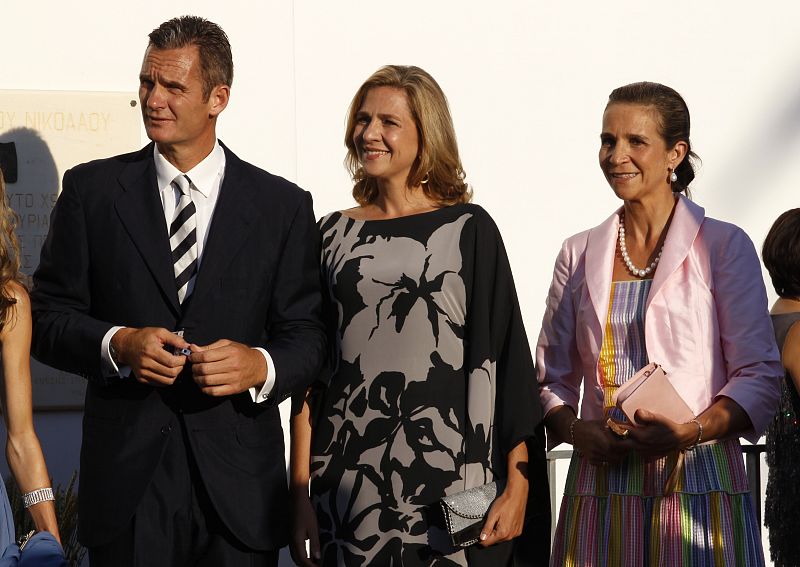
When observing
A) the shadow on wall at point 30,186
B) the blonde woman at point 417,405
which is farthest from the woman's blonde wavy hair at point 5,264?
the shadow on wall at point 30,186

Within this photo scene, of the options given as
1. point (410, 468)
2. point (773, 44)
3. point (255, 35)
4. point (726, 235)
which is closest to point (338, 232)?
point (410, 468)

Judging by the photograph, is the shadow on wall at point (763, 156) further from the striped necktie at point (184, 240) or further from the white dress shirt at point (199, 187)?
the striped necktie at point (184, 240)

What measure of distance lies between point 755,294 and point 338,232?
1321 mm

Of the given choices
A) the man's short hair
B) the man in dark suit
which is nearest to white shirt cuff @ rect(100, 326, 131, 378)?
the man in dark suit

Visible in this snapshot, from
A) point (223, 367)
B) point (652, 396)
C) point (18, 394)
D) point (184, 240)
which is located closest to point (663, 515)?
point (652, 396)

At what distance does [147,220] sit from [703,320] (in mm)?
1713

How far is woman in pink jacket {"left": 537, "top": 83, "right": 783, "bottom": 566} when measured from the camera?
11.8ft

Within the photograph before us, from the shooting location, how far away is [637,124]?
386 cm

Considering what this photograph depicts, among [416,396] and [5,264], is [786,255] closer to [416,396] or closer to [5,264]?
[416,396]

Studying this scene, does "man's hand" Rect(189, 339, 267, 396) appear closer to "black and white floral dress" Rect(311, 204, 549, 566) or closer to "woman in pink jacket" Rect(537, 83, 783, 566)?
"black and white floral dress" Rect(311, 204, 549, 566)

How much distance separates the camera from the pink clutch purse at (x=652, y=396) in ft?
11.5

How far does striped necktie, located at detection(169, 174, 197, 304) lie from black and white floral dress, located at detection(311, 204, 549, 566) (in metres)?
0.45

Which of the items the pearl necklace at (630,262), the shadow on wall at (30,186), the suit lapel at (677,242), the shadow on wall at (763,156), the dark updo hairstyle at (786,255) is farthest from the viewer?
the shadow on wall at (763,156)

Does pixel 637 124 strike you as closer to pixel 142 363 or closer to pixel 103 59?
pixel 142 363
